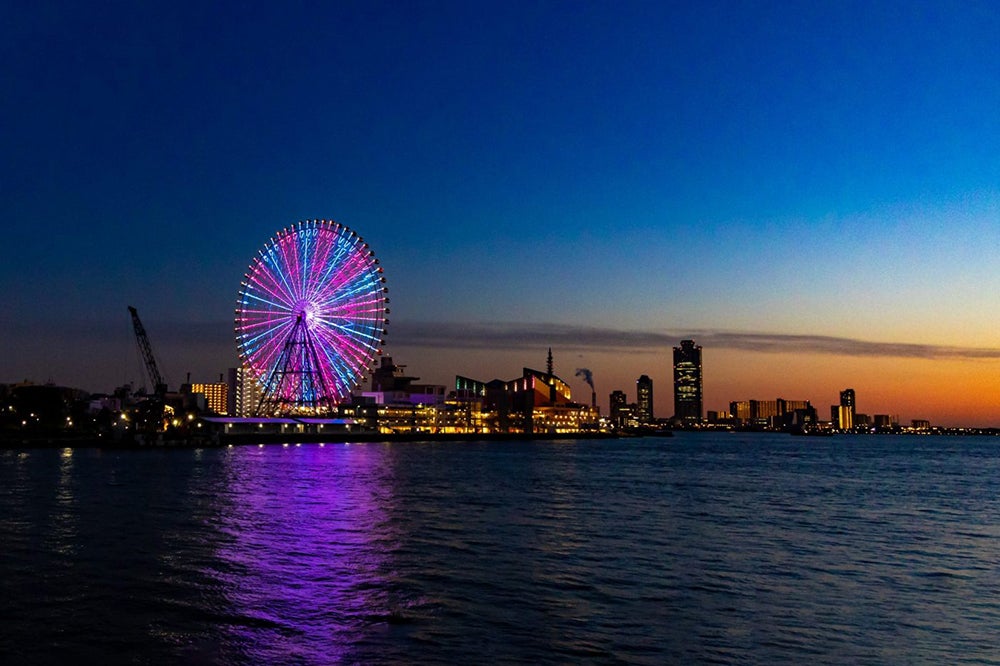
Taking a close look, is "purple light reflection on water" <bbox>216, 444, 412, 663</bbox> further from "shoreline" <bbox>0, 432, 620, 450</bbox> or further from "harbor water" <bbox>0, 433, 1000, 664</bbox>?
"shoreline" <bbox>0, 432, 620, 450</bbox>

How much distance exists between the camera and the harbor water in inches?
676

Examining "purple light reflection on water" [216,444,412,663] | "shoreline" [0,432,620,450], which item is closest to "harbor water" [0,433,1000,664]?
"purple light reflection on water" [216,444,412,663]

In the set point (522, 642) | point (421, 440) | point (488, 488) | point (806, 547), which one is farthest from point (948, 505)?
point (421, 440)

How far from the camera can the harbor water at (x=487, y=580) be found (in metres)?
17.2

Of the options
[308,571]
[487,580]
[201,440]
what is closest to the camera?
[487,580]

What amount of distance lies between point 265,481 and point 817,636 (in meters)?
49.9

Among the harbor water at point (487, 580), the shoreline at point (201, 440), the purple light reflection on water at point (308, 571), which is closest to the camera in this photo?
the harbor water at point (487, 580)

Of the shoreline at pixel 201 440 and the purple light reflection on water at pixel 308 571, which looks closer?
the purple light reflection on water at pixel 308 571

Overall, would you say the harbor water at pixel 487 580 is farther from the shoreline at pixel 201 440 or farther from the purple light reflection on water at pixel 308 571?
the shoreline at pixel 201 440

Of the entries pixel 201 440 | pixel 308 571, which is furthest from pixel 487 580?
pixel 201 440

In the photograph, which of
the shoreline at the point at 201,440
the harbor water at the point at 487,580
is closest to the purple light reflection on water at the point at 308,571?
the harbor water at the point at 487,580

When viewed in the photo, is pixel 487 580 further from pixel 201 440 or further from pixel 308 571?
pixel 201 440

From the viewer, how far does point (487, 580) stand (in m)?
24.0

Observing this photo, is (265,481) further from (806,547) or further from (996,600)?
(996,600)
